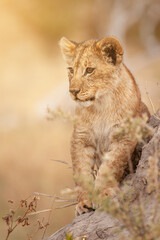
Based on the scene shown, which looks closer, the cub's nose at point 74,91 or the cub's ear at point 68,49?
the cub's nose at point 74,91

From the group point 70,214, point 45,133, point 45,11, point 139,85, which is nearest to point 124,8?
point 45,11

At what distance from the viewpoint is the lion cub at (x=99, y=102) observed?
4.74 m

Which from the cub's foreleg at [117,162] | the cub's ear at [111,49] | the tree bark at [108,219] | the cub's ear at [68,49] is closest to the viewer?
the tree bark at [108,219]

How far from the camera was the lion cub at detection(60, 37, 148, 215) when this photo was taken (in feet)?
15.6

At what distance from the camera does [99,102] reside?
4.96 meters

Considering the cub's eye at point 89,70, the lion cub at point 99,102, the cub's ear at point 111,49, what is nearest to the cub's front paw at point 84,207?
the lion cub at point 99,102

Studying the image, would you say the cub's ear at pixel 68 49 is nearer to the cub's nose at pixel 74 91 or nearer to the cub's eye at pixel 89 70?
the cub's eye at pixel 89 70

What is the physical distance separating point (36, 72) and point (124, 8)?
137 inches

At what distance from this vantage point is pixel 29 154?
12.9 m

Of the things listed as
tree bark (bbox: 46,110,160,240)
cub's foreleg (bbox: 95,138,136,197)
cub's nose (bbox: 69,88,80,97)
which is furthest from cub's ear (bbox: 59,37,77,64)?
tree bark (bbox: 46,110,160,240)

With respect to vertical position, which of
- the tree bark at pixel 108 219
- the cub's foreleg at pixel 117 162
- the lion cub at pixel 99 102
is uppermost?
the lion cub at pixel 99 102

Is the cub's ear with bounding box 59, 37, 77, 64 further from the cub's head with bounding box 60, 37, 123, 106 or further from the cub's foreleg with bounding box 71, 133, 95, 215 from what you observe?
the cub's foreleg with bounding box 71, 133, 95, 215

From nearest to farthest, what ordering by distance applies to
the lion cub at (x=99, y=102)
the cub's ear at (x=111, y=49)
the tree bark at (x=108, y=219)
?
the tree bark at (x=108, y=219) → the lion cub at (x=99, y=102) → the cub's ear at (x=111, y=49)

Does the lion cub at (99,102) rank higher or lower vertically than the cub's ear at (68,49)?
lower
